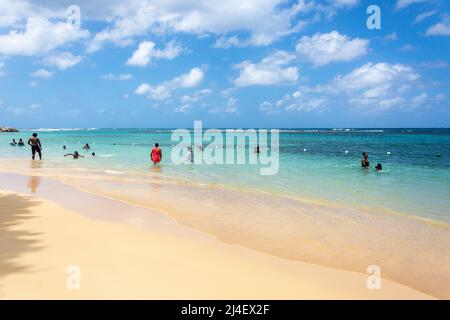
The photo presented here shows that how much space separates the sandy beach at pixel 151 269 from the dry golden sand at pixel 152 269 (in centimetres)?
1

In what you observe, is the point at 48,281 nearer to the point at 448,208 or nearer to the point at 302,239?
the point at 302,239

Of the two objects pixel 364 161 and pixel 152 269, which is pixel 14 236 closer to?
pixel 152 269

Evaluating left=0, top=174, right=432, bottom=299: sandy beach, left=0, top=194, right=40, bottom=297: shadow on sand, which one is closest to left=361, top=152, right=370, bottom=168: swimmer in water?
left=0, top=174, right=432, bottom=299: sandy beach

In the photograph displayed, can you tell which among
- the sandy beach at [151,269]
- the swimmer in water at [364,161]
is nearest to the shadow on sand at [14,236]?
the sandy beach at [151,269]

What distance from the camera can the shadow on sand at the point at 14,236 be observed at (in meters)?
5.93

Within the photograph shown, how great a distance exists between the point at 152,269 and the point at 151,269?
0.02m

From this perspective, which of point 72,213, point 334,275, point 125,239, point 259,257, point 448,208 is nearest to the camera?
point 334,275

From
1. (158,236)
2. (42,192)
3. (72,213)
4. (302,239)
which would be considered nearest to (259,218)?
(302,239)

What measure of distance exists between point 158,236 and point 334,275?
148 inches

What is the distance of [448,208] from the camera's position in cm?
1218

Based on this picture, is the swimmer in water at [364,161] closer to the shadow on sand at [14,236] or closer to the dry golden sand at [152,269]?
the dry golden sand at [152,269]

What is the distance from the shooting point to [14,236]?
7477mm

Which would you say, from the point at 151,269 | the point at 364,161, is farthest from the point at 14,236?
the point at 364,161
